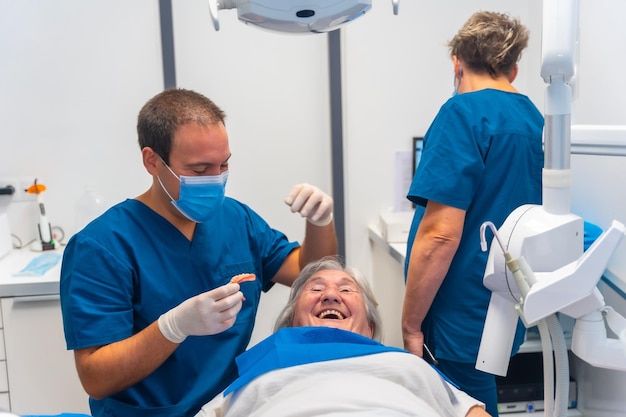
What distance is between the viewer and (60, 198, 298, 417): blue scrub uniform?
4.04 feet

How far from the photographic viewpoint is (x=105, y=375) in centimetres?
121

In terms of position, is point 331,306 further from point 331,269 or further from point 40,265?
point 40,265

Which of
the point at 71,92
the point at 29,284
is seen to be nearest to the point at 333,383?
the point at 29,284

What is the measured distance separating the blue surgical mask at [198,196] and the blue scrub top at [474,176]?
525 millimetres

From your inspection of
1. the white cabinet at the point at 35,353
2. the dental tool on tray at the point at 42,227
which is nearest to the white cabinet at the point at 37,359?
the white cabinet at the point at 35,353

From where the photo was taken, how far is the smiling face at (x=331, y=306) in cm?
148

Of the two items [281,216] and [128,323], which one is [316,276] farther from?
[281,216]

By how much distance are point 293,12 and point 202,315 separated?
58 cm

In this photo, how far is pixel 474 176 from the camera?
1.52 metres

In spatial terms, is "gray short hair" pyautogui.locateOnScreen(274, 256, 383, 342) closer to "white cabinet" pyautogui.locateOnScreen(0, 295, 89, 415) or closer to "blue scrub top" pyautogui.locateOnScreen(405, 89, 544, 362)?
"blue scrub top" pyautogui.locateOnScreen(405, 89, 544, 362)

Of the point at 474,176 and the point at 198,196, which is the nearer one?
the point at 198,196

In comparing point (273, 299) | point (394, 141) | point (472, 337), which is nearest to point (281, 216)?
point (273, 299)

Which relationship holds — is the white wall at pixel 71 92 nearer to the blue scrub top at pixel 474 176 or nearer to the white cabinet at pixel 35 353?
the white cabinet at pixel 35 353

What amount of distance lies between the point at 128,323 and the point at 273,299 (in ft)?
5.04
